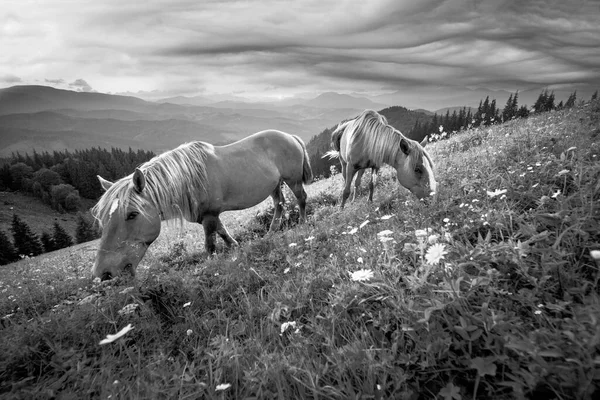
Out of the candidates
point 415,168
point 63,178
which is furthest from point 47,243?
point 415,168

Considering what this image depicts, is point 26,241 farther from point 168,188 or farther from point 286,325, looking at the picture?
point 286,325

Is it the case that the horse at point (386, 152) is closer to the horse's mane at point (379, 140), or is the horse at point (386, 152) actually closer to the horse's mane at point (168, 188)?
the horse's mane at point (379, 140)

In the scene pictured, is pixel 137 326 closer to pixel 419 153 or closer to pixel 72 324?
pixel 72 324

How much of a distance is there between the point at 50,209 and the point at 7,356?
158933 millimetres

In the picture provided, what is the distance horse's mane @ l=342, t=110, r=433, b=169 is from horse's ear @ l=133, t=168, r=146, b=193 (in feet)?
18.2

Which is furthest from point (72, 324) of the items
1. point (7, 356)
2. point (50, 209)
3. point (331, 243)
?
point (50, 209)

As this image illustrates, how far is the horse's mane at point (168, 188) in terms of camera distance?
4613mm

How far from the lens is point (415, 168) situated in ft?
20.5

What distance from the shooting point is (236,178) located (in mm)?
6641

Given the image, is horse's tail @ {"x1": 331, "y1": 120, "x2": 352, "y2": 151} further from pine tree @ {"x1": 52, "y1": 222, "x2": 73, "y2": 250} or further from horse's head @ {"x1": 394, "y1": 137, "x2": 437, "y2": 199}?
pine tree @ {"x1": 52, "y1": 222, "x2": 73, "y2": 250}

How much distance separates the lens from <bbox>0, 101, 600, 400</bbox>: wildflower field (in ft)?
4.98

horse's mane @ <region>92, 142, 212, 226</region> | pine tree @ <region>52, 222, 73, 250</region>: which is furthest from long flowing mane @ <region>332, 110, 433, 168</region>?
pine tree @ <region>52, 222, 73, 250</region>

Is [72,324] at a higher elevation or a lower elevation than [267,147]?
lower

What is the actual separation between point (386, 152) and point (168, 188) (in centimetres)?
531
